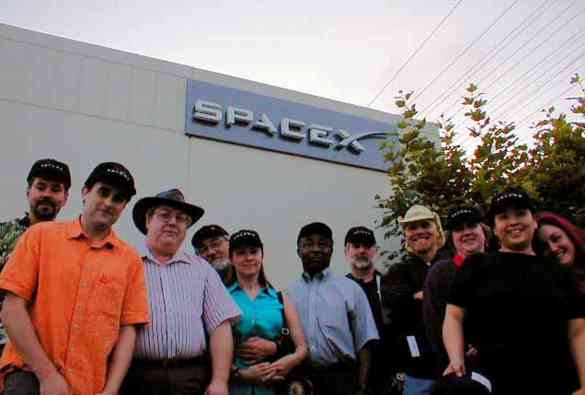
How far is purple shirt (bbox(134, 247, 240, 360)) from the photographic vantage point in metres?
2.62

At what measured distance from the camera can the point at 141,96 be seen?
21.2 ft

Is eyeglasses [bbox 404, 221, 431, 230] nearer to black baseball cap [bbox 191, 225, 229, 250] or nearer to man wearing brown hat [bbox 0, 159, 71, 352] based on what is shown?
black baseball cap [bbox 191, 225, 229, 250]

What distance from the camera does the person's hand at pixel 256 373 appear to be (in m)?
3.04

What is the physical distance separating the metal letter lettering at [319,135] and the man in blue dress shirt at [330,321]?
384 cm

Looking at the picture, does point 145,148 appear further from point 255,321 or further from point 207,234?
point 255,321

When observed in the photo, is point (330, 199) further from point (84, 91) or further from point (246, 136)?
point (84, 91)

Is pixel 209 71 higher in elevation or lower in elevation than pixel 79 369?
higher

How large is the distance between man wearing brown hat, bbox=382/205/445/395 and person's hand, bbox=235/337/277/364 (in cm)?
97

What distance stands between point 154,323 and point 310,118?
5365mm

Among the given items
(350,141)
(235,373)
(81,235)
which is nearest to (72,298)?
(81,235)

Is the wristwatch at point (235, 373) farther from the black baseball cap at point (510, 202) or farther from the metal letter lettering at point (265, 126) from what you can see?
the metal letter lettering at point (265, 126)

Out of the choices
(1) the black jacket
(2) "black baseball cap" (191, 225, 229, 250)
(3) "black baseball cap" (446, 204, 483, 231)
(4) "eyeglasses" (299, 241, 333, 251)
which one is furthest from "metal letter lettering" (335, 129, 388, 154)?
(3) "black baseball cap" (446, 204, 483, 231)

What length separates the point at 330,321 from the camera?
11.5 feet

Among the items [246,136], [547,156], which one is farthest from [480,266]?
[246,136]
